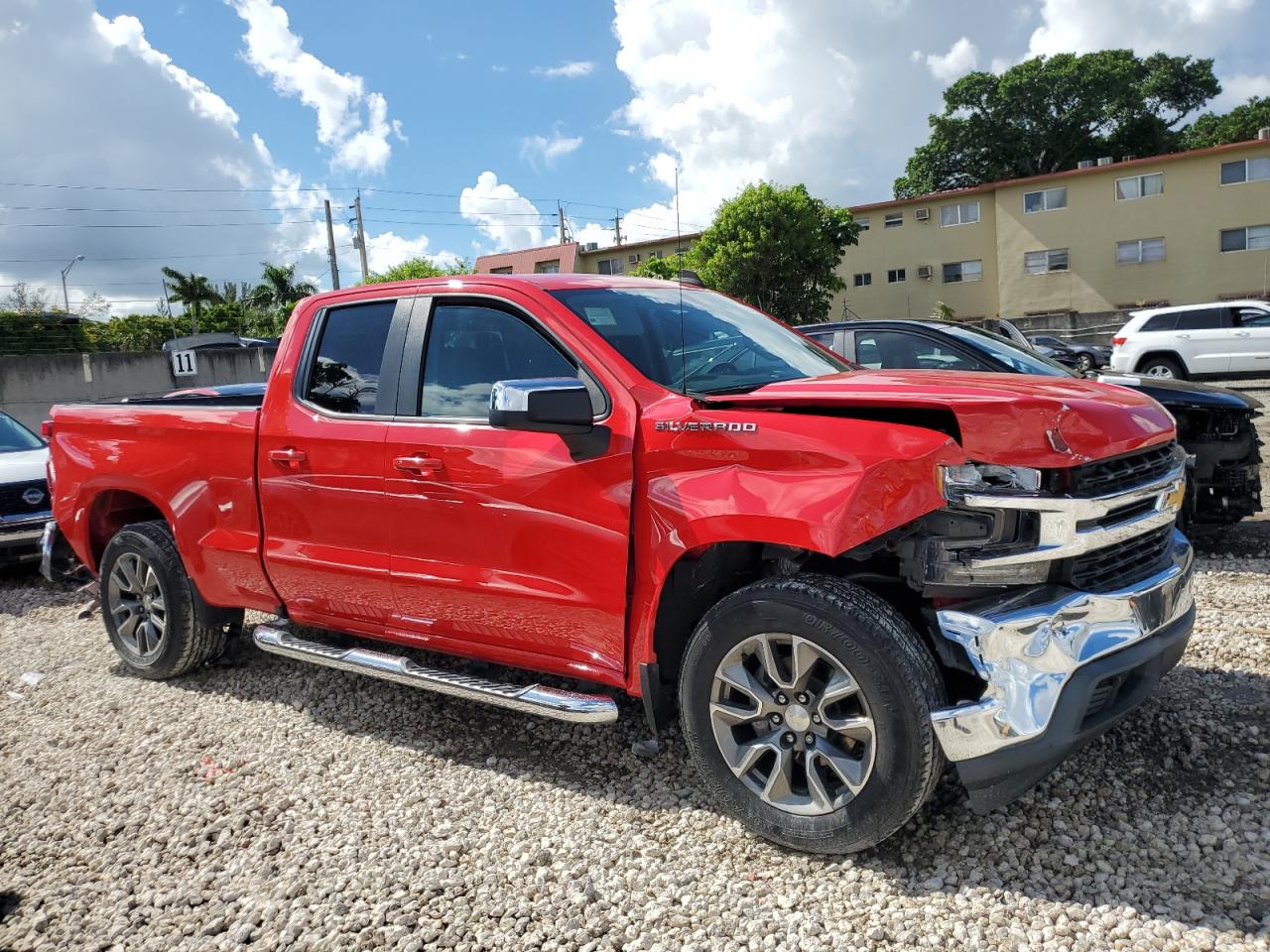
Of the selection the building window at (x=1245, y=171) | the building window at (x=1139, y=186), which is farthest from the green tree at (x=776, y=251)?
the building window at (x=1245, y=171)

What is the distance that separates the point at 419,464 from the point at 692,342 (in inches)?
44.3

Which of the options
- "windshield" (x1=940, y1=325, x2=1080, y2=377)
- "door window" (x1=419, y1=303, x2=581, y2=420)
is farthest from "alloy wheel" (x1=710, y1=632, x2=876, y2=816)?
"windshield" (x1=940, y1=325, x2=1080, y2=377)

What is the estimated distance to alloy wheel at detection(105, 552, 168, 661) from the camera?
4.73m

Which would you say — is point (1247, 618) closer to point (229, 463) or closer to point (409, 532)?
point (409, 532)

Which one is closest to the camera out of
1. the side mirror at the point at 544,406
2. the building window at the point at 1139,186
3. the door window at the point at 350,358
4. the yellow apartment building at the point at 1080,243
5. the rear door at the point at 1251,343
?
the side mirror at the point at 544,406

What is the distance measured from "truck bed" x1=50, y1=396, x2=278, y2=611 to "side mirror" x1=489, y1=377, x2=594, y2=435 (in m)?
1.77

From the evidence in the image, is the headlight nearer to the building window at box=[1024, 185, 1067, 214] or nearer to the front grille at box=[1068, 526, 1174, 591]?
the front grille at box=[1068, 526, 1174, 591]

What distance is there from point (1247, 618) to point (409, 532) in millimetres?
4048

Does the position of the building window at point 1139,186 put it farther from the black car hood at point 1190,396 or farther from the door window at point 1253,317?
the black car hood at point 1190,396

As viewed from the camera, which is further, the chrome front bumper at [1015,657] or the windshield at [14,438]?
the windshield at [14,438]

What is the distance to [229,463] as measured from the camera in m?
4.22

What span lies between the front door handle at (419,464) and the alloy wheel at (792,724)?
1.33 metres

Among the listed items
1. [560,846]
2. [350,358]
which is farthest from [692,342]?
[560,846]

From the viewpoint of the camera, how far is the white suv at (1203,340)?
17.4 m
